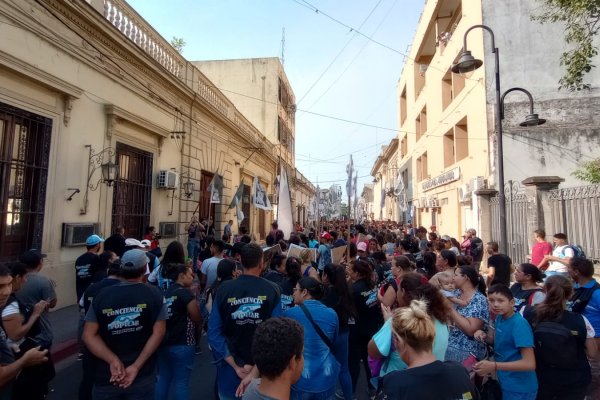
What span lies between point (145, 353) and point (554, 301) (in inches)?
127

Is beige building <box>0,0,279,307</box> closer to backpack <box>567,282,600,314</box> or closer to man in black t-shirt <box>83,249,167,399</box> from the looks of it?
man in black t-shirt <box>83,249,167,399</box>

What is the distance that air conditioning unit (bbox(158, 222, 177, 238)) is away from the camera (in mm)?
11055

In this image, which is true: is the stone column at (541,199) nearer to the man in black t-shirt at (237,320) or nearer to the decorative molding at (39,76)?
the man in black t-shirt at (237,320)

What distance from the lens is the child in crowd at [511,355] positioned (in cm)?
268

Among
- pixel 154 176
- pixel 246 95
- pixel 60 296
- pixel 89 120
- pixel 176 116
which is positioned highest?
pixel 246 95

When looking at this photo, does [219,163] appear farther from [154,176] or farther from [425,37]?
[425,37]

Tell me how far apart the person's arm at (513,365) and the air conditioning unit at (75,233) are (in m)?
7.85

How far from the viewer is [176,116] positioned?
12031mm

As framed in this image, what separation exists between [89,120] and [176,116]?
12.9ft

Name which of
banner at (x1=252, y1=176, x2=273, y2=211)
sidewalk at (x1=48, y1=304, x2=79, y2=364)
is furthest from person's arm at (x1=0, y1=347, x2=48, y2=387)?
banner at (x1=252, y1=176, x2=273, y2=211)

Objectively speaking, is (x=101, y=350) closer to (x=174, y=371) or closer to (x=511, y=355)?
(x=174, y=371)

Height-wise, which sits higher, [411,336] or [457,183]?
[457,183]

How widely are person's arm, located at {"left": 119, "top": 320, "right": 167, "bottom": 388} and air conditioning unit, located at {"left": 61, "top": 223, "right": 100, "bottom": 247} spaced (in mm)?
6006

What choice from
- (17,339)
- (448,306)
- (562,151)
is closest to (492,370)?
(448,306)
